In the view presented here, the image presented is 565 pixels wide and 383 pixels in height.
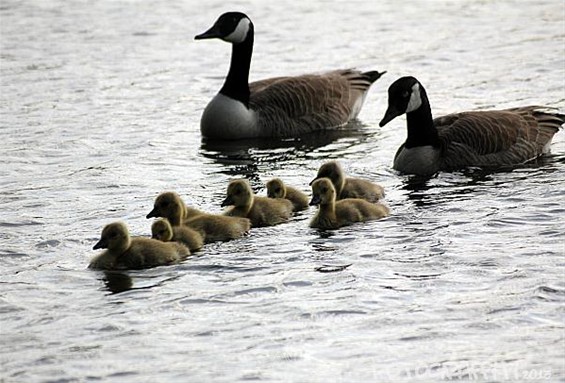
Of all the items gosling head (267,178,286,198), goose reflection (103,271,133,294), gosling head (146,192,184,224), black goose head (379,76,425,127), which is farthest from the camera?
black goose head (379,76,425,127)

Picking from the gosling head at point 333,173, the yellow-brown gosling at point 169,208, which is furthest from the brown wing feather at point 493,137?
the yellow-brown gosling at point 169,208

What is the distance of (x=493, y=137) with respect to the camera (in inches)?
563

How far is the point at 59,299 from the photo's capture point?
1016 cm

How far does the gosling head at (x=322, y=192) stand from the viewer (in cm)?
1157

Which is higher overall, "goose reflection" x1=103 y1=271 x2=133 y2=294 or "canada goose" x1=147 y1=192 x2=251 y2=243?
"canada goose" x1=147 y1=192 x2=251 y2=243

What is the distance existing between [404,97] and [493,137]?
108cm

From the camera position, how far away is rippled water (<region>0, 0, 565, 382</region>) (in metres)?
8.95

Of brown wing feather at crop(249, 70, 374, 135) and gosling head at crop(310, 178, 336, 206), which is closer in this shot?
gosling head at crop(310, 178, 336, 206)

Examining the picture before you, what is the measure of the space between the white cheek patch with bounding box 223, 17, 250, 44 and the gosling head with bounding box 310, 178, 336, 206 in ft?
18.2

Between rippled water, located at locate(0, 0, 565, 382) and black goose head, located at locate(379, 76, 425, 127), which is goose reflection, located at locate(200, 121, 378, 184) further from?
black goose head, located at locate(379, 76, 425, 127)

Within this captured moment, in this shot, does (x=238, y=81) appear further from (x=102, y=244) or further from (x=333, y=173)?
(x=102, y=244)

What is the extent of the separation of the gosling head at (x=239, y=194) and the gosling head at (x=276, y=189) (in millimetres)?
568

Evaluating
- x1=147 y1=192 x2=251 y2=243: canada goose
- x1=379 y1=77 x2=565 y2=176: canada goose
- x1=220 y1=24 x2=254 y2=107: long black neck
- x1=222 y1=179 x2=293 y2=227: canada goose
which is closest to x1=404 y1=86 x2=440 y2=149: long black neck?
x1=379 y1=77 x2=565 y2=176: canada goose

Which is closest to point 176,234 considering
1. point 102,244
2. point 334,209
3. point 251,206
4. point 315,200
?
point 102,244
